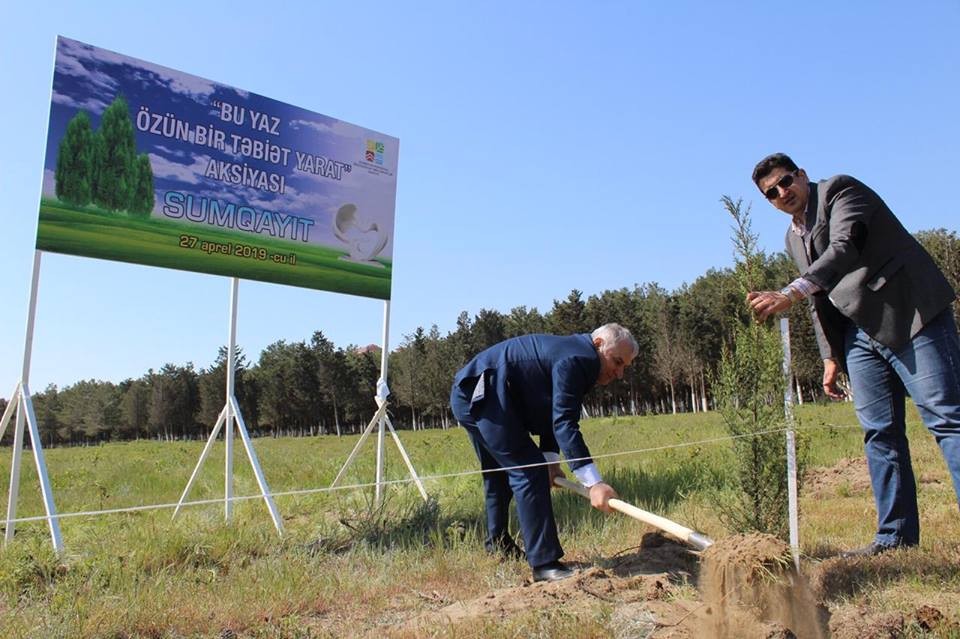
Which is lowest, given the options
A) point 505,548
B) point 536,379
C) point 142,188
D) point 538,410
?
point 505,548

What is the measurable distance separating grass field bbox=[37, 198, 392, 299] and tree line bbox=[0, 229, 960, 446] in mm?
40633

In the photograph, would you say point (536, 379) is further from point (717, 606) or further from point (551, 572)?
point (717, 606)

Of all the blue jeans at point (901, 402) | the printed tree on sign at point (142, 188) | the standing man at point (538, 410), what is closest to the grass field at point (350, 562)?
the blue jeans at point (901, 402)

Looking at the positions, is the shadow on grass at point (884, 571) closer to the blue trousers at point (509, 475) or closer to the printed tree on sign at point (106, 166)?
the blue trousers at point (509, 475)

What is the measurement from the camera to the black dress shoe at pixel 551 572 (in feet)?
12.6

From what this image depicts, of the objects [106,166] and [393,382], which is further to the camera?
[393,382]

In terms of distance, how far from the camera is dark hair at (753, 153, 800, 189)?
393 cm

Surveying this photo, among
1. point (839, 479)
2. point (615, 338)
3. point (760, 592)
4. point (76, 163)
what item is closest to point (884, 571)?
point (760, 592)

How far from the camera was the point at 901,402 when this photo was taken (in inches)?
156

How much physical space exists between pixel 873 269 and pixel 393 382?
57.6 m

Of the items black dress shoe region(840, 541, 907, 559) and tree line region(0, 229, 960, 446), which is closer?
black dress shoe region(840, 541, 907, 559)

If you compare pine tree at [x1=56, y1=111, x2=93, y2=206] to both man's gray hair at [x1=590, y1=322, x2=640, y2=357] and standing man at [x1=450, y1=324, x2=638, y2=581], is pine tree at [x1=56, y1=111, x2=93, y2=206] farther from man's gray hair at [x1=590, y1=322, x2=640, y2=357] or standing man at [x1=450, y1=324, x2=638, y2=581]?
man's gray hair at [x1=590, y1=322, x2=640, y2=357]

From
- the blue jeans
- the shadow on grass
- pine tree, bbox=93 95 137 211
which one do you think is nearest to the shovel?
the shadow on grass

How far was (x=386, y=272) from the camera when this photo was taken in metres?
6.91
